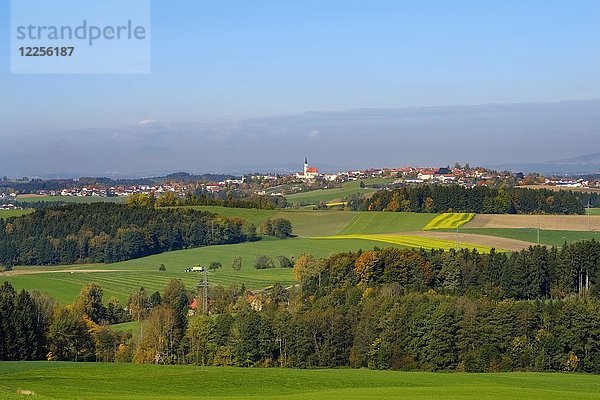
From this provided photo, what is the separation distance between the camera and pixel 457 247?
88.6m

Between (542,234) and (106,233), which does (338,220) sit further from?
(106,233)

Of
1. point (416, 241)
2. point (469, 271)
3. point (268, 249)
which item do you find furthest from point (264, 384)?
point (268, 249)

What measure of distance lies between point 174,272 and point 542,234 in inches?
1550

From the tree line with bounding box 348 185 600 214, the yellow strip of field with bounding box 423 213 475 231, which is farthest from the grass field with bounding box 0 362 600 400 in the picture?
the tree line with bounding box 348 185 600 214

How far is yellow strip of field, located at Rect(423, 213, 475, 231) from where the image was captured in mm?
107750

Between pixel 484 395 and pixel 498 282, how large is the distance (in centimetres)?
4592

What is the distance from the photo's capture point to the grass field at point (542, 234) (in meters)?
91.8

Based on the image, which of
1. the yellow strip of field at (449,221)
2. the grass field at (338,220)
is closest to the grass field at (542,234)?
the yellow strip of field at (449,221)

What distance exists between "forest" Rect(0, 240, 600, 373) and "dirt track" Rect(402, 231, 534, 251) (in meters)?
18.0

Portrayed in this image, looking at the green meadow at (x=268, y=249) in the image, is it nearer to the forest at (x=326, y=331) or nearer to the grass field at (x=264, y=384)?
the forest at (x=326, y=331)

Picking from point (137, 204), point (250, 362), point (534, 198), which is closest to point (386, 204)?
point (534, 198)

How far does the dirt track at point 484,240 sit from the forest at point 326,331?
1803cm

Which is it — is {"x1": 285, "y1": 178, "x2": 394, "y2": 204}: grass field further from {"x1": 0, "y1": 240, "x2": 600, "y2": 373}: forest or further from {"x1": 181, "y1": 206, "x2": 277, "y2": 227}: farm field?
{"x1": 0, "y1": 240, "x2": 600, "y2": 373}: forest

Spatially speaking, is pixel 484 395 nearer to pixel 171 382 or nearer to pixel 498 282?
pixel 171 382
